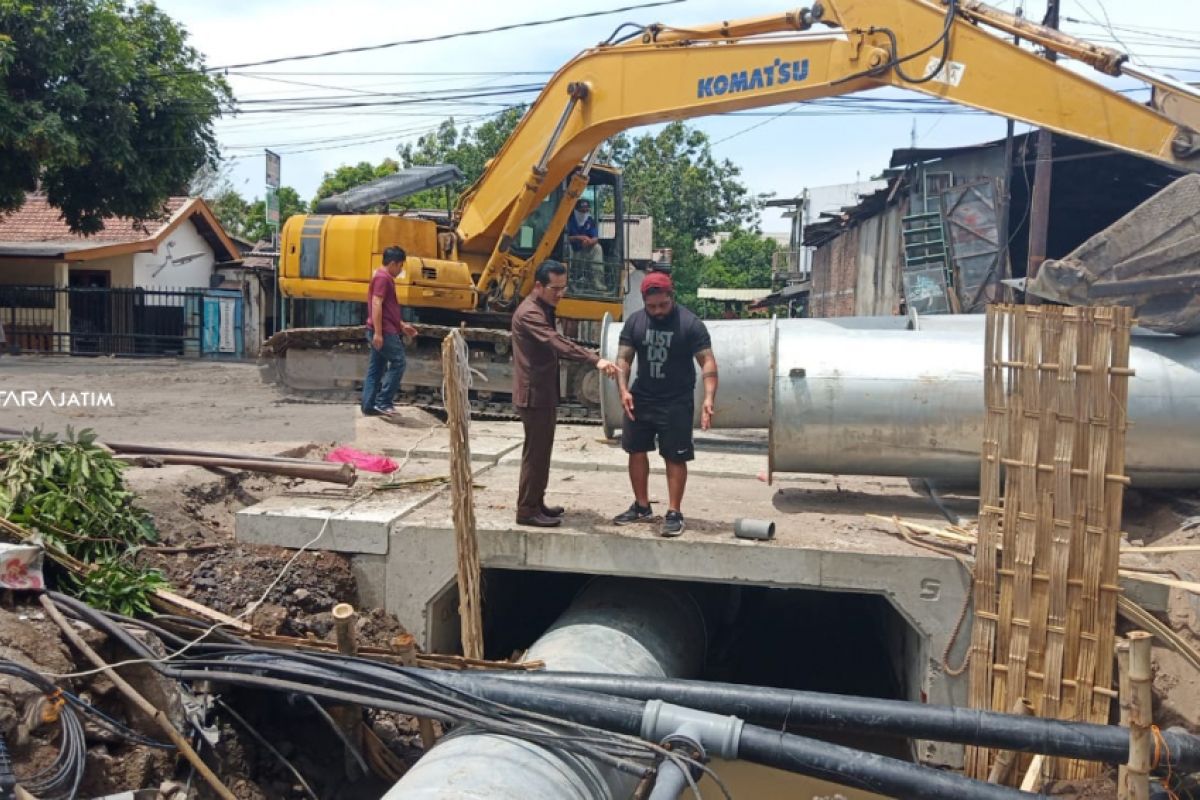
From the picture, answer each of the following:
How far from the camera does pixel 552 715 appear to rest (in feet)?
14.2

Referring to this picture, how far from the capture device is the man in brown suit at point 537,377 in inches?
226

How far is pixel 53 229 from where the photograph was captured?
24031 mm

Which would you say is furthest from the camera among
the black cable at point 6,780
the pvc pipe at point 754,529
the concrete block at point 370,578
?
the concrete block at point 370,578

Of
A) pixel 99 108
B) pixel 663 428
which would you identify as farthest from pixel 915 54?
pixel 99 108

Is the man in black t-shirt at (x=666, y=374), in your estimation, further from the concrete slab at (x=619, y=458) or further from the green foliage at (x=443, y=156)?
the green foliage at (x=443, y=156)

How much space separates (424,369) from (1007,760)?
7.77 m

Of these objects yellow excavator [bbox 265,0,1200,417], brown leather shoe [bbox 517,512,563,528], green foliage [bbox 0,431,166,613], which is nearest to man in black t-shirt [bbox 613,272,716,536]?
brown leather shoe [bbox 517,512,563,528]

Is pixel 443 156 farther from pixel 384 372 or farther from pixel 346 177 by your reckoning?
pixel 384 372

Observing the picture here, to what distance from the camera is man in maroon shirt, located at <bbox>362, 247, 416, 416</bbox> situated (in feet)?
30.6

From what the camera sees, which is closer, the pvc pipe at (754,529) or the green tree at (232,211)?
the pvc pipe at (754,529)

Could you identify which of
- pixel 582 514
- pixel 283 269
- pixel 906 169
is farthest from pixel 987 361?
pixel 906 169

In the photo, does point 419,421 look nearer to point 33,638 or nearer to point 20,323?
point 33,638

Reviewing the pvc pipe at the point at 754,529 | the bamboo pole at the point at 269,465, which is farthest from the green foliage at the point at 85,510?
the pvc pipe at the point at 754,529

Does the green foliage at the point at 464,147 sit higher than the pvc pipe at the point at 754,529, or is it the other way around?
the green foliage at the point at 464,147
